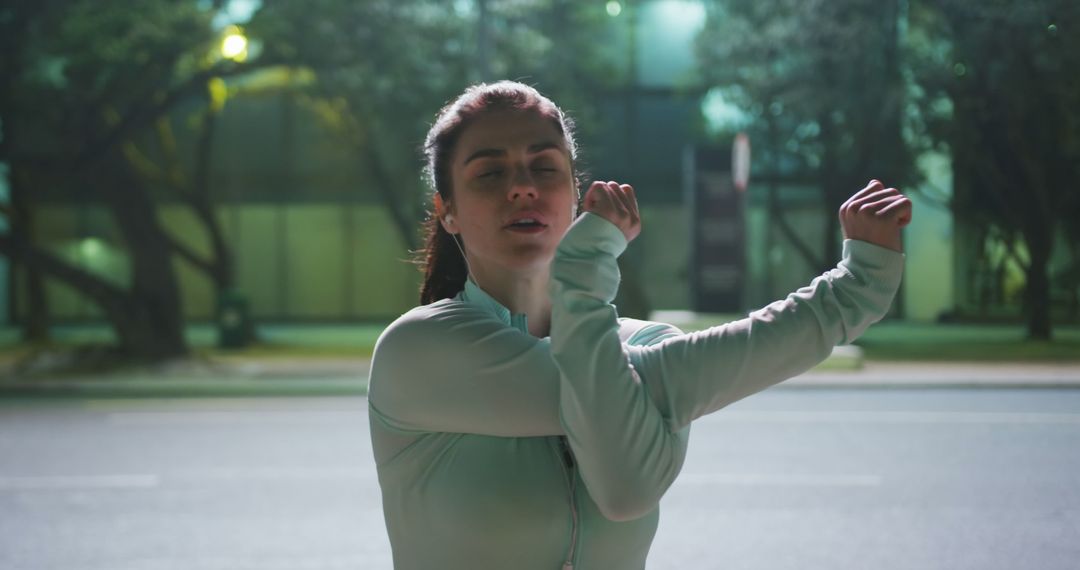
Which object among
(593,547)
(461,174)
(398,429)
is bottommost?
(593,547)

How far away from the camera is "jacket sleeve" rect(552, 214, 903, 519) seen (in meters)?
1.46

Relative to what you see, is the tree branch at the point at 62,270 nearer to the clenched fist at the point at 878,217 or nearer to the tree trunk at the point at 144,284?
the tree trunk at the point at 144,284

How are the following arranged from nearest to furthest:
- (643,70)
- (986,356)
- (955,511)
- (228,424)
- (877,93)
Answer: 1. (955,511)
2. (228,424)
3. (986,356)
4. (877,93)
5. (643,70)

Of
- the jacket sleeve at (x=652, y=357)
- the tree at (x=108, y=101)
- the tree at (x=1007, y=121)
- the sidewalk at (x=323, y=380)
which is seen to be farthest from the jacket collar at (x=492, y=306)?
the tree at (x=1007, y=121)

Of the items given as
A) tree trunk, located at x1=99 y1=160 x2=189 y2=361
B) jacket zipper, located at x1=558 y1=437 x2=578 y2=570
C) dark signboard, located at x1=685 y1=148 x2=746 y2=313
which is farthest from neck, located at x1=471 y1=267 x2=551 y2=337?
dark signboard, located at x1=685 y1=148 x2=746 y2=313

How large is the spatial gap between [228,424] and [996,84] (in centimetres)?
1448

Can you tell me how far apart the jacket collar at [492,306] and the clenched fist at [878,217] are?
49 centimetres

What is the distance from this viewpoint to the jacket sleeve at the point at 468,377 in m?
1.64

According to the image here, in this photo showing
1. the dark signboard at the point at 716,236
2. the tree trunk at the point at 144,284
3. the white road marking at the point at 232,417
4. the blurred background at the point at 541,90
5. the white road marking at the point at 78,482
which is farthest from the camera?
Result: the dark signboard at the point at 716,236

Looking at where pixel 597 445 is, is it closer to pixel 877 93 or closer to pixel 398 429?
pixel 398 429

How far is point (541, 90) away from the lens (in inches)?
817

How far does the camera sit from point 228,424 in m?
12.0

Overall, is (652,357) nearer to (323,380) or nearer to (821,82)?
(323,380)

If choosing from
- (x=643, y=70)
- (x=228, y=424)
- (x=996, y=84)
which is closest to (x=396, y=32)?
(x=228, y=424)
